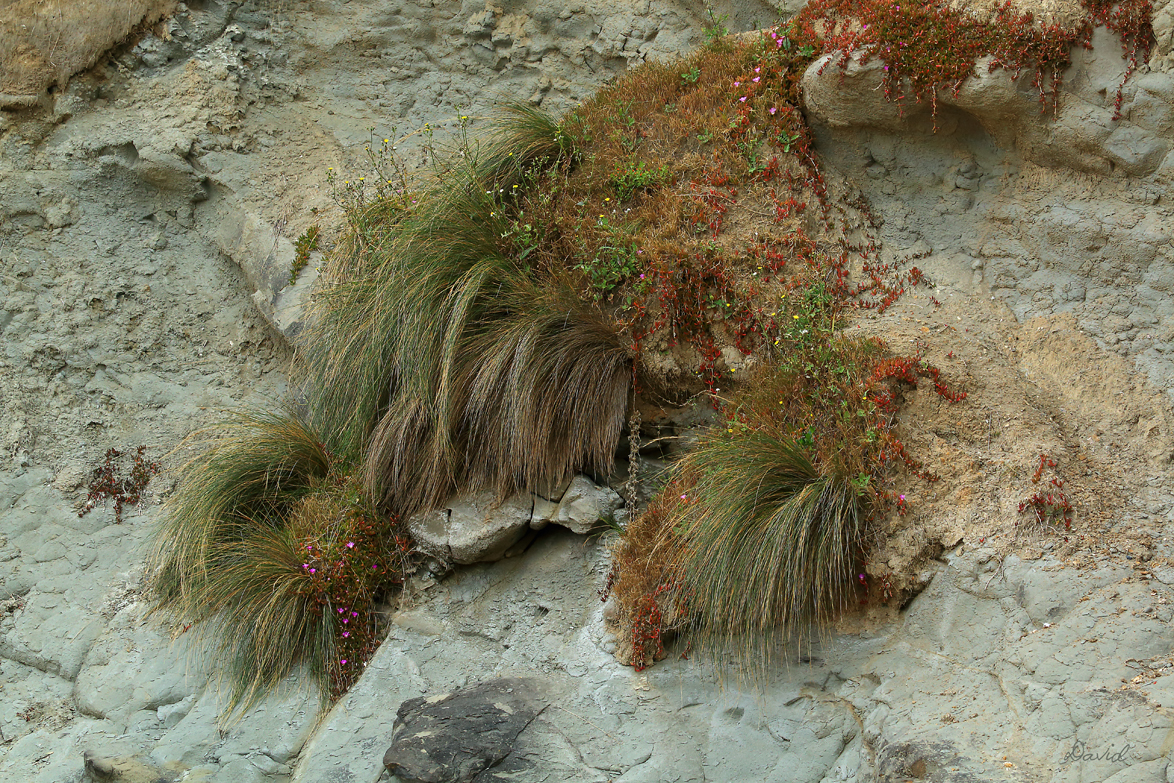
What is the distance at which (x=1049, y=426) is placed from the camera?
450 centimetres

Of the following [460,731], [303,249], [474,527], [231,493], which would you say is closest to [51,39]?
[303,249]

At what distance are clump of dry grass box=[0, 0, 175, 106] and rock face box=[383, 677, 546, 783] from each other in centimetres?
542

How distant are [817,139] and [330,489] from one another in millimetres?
3534

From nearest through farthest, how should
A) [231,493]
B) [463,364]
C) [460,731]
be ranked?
[460,731], [463,364], [231,493]

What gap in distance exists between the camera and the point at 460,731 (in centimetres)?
452

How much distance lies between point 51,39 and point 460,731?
593cm

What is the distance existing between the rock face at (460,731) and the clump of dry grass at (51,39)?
17.8 ft

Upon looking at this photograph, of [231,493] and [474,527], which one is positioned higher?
[474,527]

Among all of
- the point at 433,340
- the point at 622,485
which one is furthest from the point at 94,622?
the point at 622,485

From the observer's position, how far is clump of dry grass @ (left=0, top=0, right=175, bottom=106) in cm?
707

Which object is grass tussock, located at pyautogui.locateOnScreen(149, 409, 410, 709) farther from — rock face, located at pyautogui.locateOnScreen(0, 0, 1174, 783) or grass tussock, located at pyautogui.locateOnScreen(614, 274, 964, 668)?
grass tussock, located at pyautogui.locateOnScreen(614, 274, 964, 668)

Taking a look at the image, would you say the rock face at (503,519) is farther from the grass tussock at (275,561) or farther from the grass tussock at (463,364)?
the grass tussock at (275,561)

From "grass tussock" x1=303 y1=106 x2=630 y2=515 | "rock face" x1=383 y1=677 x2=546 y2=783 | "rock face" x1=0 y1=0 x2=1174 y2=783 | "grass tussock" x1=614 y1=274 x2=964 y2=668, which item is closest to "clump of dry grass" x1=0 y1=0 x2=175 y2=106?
"rock face" x1=0 y1=0 x2=1174 y2=783

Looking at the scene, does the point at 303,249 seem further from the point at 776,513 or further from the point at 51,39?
the point at 776,513
